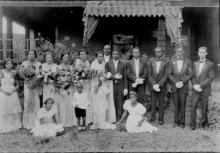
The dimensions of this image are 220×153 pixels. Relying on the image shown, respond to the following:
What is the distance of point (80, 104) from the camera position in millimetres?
7730

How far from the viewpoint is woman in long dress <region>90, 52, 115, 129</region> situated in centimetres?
821

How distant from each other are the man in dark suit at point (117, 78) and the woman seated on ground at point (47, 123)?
5.50ft

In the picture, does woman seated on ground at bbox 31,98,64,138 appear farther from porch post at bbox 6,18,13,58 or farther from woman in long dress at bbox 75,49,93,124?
porch post at bbox 6,18,13,58

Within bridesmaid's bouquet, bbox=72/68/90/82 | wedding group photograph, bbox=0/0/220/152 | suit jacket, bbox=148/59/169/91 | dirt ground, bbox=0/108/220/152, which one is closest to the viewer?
dirt ground, bbox=0/108/220/152

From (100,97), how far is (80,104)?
2.50 feet

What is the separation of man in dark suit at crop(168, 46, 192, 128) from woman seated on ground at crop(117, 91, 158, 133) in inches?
→ 31.3

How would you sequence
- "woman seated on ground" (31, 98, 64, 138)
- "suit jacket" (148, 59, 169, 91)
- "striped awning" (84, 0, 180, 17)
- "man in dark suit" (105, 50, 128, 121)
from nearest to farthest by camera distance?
1. "woman seated on ground" (31, 98, 64, 138)
2. "suit jacket" (148, 59, 169, 91)
3. "man in dark suit" (105, 50, 128, 121)
4. "striped awning" (84, 0, 180, 17)

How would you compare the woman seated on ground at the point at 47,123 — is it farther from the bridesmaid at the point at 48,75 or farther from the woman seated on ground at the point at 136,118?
the woman seated on ground at the point at 136,118

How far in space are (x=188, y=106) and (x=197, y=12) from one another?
5.44 meters

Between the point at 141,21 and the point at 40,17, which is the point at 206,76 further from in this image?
the point at 40,17

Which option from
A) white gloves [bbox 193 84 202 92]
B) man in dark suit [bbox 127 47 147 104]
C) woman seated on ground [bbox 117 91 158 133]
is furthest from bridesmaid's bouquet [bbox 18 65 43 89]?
white gloves [bbox 193 84 202 92]

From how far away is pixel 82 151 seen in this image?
6.35 meters

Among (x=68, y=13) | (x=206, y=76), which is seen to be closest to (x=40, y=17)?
(x=68, y=13)

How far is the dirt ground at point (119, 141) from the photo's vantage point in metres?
6.52
